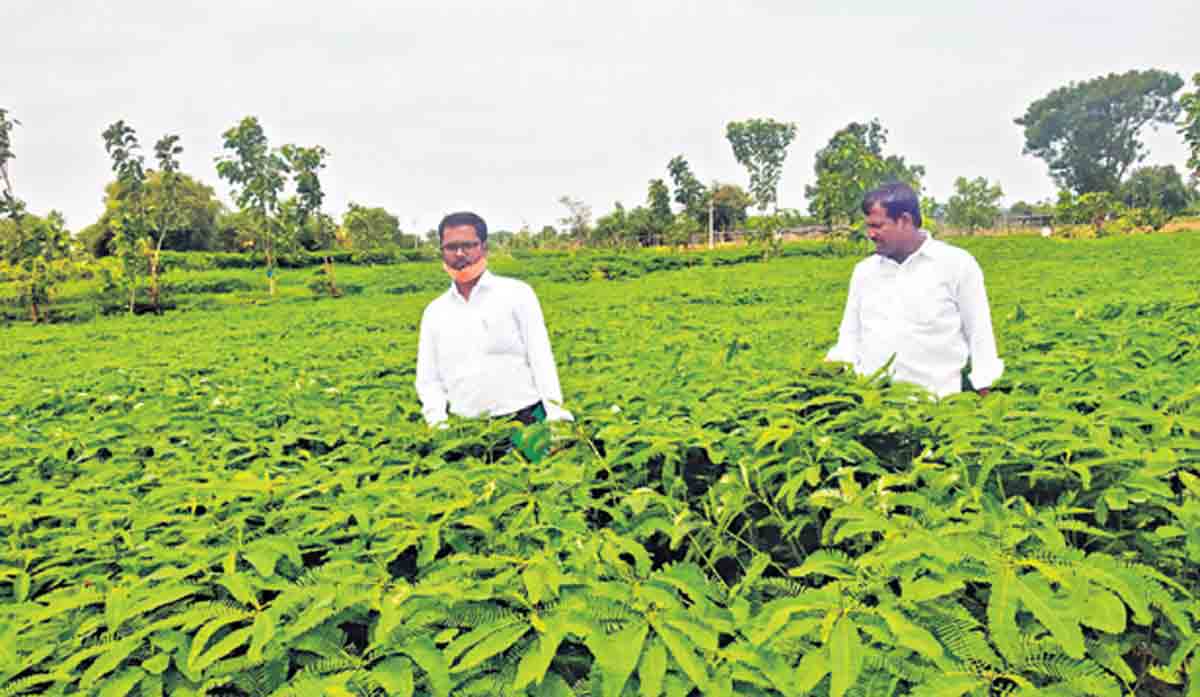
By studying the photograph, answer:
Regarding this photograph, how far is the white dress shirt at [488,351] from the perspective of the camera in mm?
3168

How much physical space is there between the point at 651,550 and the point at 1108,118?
298 feet

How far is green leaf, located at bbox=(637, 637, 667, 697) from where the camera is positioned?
1.14 m

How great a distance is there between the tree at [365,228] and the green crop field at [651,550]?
4272 cm

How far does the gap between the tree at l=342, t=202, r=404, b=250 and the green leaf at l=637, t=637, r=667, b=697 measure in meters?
44.8

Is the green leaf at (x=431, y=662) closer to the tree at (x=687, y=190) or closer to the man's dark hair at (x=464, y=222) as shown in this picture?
the man's dark hair at (x=464, y=222)

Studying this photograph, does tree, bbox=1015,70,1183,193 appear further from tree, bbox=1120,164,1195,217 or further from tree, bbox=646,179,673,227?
tree, bbox=646,179,673,227

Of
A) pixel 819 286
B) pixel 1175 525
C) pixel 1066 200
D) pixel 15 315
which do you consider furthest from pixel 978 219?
pixel 1175 525

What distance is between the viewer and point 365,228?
4641 cm

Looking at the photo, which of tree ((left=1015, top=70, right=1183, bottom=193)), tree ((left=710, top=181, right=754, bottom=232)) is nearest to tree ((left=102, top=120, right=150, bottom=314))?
tree ((left=710, top=181, right=754, bottom=232))

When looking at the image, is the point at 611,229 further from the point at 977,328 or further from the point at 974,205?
the point at 977,328

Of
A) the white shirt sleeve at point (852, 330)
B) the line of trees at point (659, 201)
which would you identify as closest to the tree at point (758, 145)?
the line of trees at point (659, 201)

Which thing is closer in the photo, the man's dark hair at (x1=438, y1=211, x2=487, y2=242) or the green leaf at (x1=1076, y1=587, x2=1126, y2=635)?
the green leaf at (x1=1076, y1=587, x2=1126, y2=635)

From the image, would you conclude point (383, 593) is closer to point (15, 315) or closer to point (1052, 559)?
point (1052, 559)

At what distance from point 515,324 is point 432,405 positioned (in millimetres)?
496
